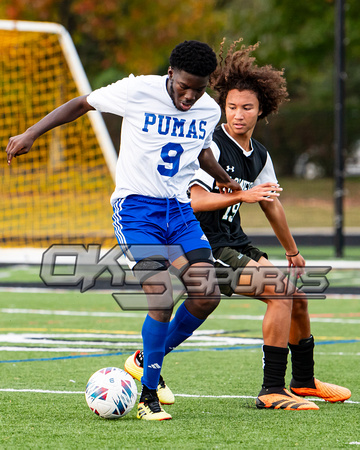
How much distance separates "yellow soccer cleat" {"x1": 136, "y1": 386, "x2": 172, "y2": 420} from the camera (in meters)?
4.86

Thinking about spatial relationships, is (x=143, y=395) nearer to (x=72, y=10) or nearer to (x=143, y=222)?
(x=143, y=222)

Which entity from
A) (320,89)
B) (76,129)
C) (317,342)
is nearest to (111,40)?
(320,89)

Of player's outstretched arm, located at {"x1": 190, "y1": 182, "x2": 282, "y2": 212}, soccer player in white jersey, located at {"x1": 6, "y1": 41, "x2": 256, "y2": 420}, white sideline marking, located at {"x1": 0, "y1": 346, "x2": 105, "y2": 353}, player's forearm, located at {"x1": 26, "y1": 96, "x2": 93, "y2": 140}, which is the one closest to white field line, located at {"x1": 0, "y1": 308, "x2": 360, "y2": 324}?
white sideline marking, located at {"x1": 0, "y1": 346, "x2": 105, "y2": 353}

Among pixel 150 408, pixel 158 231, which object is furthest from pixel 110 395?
pixel 158 231

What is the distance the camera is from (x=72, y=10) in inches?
1190

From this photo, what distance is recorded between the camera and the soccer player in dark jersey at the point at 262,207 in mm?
5418

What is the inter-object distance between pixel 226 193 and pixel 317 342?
122 inches

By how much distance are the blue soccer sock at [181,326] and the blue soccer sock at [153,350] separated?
487mm

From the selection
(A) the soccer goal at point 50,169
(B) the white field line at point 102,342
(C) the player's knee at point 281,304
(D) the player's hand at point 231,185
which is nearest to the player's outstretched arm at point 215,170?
(D) the player's hand at point 231,185

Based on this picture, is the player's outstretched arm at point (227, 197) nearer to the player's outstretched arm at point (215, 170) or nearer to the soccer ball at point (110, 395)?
the player's outstretched arm at point (215, 170)

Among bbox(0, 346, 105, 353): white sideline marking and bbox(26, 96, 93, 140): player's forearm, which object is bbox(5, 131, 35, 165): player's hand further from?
bbox(0, 346, 105, 353): white sideline marking

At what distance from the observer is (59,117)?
4992 mm

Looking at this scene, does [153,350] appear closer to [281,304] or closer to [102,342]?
[281,304]

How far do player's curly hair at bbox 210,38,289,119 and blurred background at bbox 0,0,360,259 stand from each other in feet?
74.6
